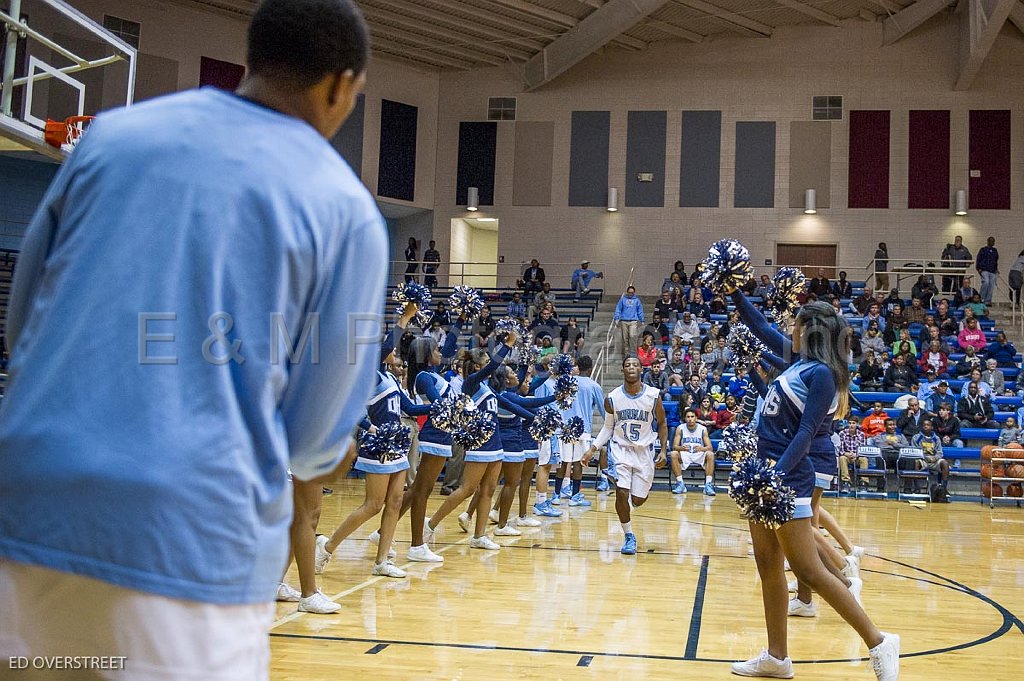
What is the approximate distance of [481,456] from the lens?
8328 millimetres

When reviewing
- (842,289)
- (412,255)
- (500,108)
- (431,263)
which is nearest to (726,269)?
(842,289)

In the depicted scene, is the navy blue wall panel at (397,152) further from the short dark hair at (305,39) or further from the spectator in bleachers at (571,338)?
the short dark hair at (305,39)

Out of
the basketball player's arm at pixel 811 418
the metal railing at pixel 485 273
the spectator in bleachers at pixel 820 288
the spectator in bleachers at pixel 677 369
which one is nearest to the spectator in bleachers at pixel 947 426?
the spectator in bleachers at pixel 677 369

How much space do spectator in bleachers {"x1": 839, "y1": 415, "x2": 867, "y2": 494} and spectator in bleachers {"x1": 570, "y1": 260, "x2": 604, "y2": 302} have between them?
9418 mm

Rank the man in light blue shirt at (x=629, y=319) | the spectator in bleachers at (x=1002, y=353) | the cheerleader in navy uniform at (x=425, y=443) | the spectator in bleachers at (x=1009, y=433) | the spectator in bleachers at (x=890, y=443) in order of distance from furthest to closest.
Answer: the man in light blue shirt at (x=629, y=319), the spectator in bleachers at (x=1002, y=353), the spectator in bleachers at (x=890, y=443), the spectator in bleachers at (x=1009, y=433), the cheerleader in navy uniform at (x=425, y=443)

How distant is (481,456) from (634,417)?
4.88ft

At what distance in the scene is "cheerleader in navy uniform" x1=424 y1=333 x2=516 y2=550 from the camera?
8234mm

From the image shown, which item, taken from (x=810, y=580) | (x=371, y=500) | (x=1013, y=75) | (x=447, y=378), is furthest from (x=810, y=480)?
(x=1013, y=75)

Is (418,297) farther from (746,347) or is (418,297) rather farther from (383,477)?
(746,347)

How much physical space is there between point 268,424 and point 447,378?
7212 mm

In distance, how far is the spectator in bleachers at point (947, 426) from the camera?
14539mm

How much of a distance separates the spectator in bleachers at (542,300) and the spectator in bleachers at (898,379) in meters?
6.39

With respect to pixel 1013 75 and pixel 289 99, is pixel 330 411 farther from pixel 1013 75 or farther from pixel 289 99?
pixel 1013 75

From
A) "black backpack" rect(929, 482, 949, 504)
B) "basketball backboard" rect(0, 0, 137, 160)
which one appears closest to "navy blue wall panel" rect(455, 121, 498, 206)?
"black backpack" rect(929, 482, 949, 504)
